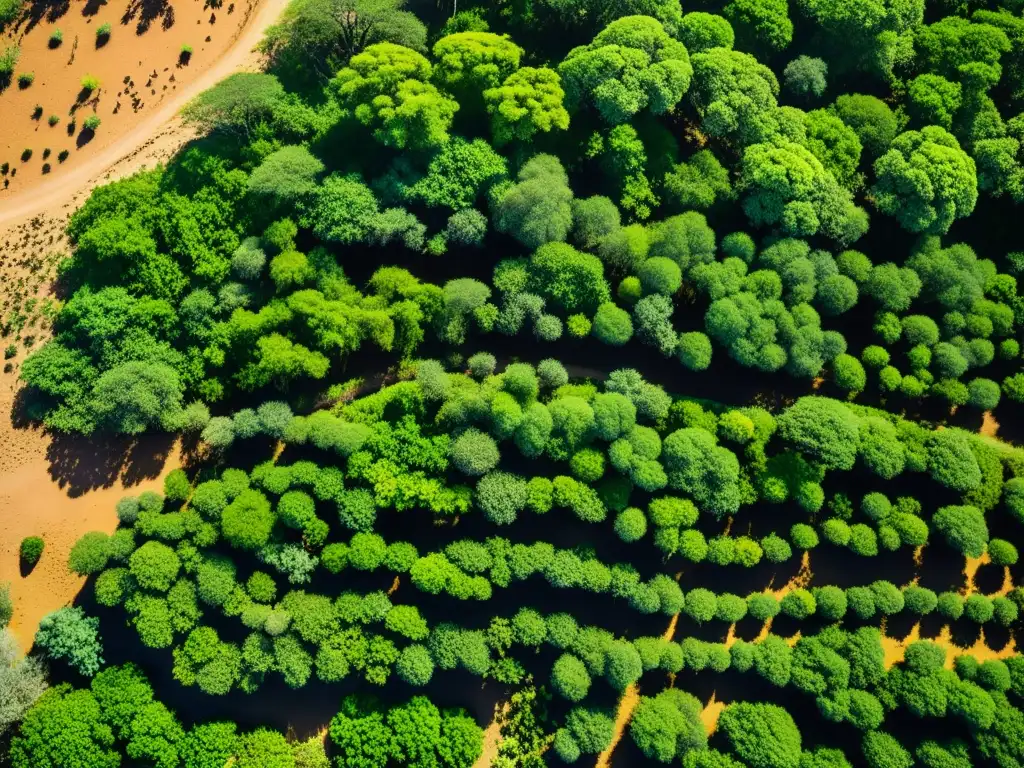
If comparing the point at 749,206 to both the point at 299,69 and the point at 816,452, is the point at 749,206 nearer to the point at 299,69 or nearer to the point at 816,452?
the point at 816,452

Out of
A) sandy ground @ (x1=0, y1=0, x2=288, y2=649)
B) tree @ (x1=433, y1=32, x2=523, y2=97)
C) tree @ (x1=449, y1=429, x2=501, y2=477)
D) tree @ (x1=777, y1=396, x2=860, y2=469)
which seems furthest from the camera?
sandy ground @ (x1=0, y1=0, x2=288, y2=649)

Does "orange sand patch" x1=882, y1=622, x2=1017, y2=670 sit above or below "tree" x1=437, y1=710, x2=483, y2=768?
below

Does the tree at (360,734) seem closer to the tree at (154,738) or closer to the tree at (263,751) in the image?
the tree at (263,751)

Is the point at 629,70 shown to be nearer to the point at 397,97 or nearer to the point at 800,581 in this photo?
the point at 397,97

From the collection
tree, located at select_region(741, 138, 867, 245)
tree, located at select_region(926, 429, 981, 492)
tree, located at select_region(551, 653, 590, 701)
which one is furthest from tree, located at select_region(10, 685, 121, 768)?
tree, located at select_region(926, 429, 981, 492)

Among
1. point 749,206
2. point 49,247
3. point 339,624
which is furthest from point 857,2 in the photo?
point 49,247

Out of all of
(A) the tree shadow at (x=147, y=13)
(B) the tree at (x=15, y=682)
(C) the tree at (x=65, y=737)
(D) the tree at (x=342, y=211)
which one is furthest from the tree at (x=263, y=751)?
(A) the tree shadow at (x=147, y=13)

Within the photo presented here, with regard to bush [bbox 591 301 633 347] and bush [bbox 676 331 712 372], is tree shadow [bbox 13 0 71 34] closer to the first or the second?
bush [bbox 591 301 633 347]

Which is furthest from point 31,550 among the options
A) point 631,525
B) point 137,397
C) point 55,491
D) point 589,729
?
point 631,525
